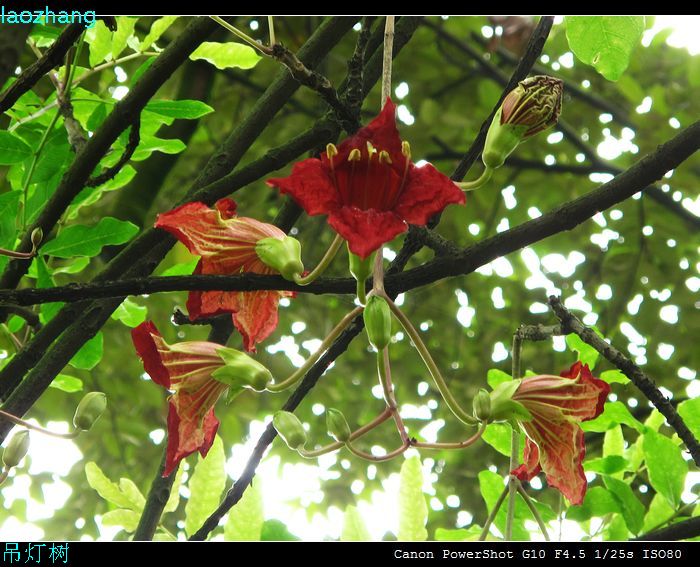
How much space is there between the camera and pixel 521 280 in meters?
3.28

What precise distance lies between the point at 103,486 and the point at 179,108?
55 centimetres

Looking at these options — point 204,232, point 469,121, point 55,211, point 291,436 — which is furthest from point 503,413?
point 469,121

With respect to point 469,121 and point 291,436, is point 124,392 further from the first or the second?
point 291,436

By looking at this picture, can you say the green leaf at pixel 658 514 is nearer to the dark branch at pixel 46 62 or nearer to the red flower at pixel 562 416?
the red flower at pixel 562 416

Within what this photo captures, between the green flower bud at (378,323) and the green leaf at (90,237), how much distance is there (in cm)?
54

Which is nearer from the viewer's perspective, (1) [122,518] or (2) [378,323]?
(2) [378,323]

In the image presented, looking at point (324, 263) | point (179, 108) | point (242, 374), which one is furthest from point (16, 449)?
point (179, 108)

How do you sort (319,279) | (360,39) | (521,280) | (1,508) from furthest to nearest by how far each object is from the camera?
(521,280) < (1,508) < (360,39) < (319,279)

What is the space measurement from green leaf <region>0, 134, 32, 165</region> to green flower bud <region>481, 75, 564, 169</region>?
65cm

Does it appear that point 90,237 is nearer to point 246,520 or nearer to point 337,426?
point 246,520

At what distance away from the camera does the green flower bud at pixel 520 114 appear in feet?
2.34

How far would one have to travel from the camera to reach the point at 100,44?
1164 mm
